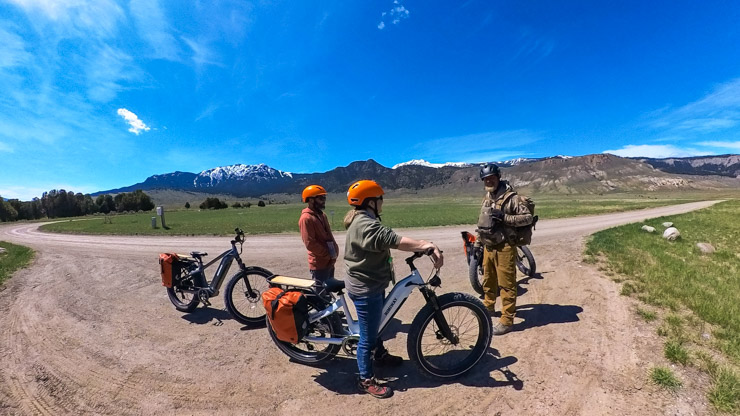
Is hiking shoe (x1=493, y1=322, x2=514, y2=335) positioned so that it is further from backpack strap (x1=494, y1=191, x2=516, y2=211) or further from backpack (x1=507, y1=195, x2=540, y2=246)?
backpack strap (x1=494, y1=191, x2=516, y2=211)

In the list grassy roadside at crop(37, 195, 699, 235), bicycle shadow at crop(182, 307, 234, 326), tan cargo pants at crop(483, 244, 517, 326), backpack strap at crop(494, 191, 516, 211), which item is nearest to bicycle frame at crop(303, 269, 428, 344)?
tan cargo pants at crop(483, 244, 517, 326)

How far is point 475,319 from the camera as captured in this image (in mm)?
4188

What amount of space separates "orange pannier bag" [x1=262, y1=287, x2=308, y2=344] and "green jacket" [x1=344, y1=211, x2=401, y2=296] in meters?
0.92

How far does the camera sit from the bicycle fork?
3.77 m

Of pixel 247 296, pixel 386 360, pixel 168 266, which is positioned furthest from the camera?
pixel 168 266

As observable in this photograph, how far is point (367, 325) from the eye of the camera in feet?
12.2

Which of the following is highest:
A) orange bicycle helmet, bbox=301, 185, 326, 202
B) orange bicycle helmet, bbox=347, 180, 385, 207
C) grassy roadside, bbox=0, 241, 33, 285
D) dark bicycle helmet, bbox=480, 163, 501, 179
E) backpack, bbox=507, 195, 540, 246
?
dark bicycle helmet, bbox=480, 163, 501, 179

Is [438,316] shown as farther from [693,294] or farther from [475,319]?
[693,294]

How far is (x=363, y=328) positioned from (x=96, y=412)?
336 centimetres

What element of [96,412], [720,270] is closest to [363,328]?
[96,412]

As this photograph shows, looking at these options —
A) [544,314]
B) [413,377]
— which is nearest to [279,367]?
[413,377]

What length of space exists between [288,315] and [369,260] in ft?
4.87

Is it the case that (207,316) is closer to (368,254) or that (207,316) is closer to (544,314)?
(368,254)

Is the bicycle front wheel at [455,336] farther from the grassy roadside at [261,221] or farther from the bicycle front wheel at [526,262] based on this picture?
the grassy roadside at [261,221]
